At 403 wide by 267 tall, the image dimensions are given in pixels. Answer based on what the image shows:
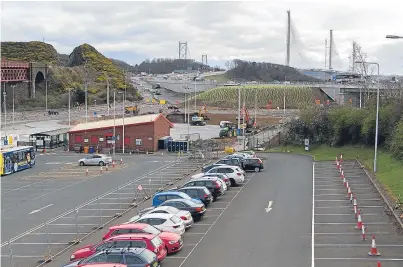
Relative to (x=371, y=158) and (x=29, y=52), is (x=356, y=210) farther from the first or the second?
(x=29, y=52)

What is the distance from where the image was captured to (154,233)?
1906cm

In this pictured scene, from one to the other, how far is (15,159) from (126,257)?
92.2ft

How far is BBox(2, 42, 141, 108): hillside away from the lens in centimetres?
11606

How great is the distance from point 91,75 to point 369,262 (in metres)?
119

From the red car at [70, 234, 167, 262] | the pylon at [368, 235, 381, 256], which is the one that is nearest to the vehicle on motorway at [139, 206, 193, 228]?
the red car at [70, 234, 167, 262]

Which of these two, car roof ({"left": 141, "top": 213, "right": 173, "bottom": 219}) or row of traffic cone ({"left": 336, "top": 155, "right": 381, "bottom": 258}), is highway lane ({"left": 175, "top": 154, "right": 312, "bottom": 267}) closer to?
car roof ({"left": 141, "top": 213, "right": 173, "bottom": 219})

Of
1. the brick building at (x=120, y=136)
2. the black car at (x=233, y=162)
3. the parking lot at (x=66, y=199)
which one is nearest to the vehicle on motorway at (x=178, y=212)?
the parking lot at (x=66, y=199)

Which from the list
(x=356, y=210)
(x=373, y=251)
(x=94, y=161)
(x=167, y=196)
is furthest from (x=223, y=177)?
(x=94, y=161)

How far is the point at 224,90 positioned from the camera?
144m

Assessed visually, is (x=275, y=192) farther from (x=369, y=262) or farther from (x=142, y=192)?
(x=369, y=262)

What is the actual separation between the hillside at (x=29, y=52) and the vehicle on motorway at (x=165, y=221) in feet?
411

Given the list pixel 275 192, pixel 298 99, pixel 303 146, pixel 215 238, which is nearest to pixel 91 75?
pixel 298 99

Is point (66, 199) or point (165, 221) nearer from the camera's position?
point (165, 221)

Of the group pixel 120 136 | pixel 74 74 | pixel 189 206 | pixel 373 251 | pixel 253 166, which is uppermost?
pixel 74 74
